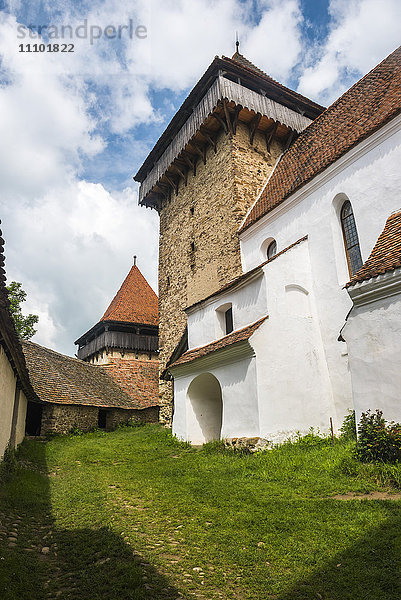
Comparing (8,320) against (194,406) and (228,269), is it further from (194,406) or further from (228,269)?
(228,269)

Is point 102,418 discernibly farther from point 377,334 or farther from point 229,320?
point 377,334

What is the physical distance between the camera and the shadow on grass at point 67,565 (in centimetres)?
320

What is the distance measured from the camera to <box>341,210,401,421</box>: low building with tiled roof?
650cm

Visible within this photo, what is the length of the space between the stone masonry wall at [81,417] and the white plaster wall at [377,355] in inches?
504

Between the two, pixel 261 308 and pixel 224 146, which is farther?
pixel 224 146

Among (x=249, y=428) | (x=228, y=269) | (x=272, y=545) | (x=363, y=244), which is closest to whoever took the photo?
(x=272, y=545)

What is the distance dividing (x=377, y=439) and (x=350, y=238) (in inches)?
231

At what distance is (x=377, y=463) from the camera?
598 centimetres

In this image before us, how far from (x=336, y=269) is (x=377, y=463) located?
5497mm

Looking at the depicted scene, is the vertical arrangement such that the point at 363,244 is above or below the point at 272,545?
above

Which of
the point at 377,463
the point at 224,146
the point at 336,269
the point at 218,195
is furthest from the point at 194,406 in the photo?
the point at 224,146

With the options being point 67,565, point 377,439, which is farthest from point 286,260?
point 67,565

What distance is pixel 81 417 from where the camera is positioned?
17250mm

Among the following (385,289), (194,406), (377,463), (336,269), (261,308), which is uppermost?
(336,269)
